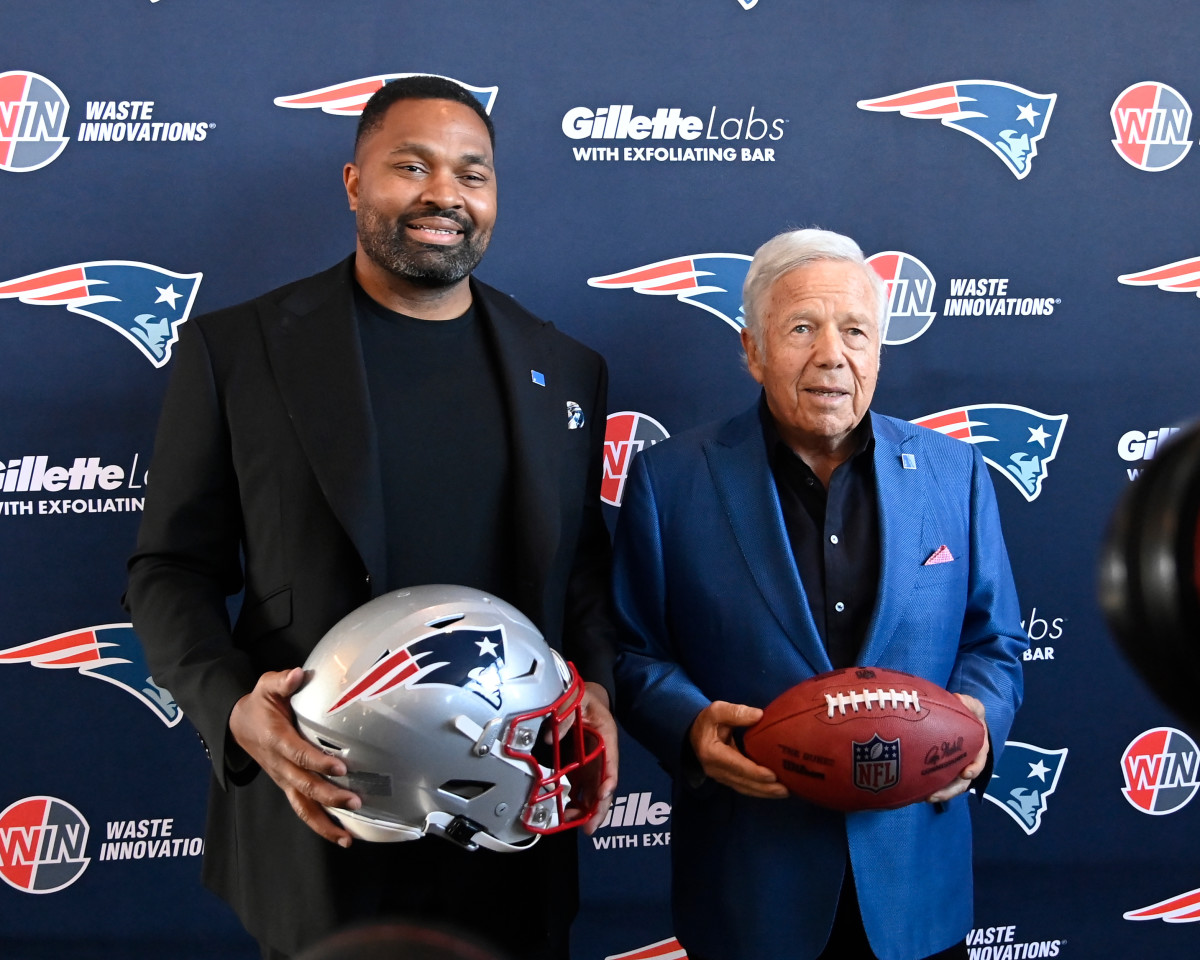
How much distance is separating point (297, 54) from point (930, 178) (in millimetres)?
1511

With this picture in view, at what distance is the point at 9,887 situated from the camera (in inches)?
95.3

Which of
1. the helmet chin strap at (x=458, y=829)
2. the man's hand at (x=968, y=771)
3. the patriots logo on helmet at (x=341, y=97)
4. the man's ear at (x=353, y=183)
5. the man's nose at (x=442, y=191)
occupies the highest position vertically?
the patriots logo on helmet at (x=341, y=97)

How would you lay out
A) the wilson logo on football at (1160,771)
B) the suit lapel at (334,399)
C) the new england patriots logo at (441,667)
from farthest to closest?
the wilson logo on football at (1160,771) < the suit lapel at (334,399) < the new england patriots logo at (441,667)

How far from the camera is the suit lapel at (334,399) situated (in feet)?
5.53

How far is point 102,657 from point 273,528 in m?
0.93

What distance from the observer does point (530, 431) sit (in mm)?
1846

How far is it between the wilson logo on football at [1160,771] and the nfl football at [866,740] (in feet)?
4.50

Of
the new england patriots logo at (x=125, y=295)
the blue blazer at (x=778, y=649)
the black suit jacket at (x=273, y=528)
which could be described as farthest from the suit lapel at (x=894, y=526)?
the new england patriots logo at (x=125, y=295)

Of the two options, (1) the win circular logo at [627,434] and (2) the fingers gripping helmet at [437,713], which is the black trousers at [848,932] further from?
→ (1) the win circular logo at [627,434]

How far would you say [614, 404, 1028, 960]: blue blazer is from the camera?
1742 millimetres

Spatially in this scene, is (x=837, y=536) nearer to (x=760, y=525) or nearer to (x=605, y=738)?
(x=760, y=525)

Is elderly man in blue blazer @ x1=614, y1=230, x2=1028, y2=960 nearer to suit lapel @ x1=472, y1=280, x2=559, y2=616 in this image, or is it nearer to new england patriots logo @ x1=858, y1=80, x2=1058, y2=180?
suit lapel @ x1=472, y1=280, x2=559, y2=616

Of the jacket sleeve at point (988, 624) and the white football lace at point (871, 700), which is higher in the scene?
the jacket sleeve at point (988, 624)

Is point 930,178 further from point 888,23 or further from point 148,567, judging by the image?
point 148,567
